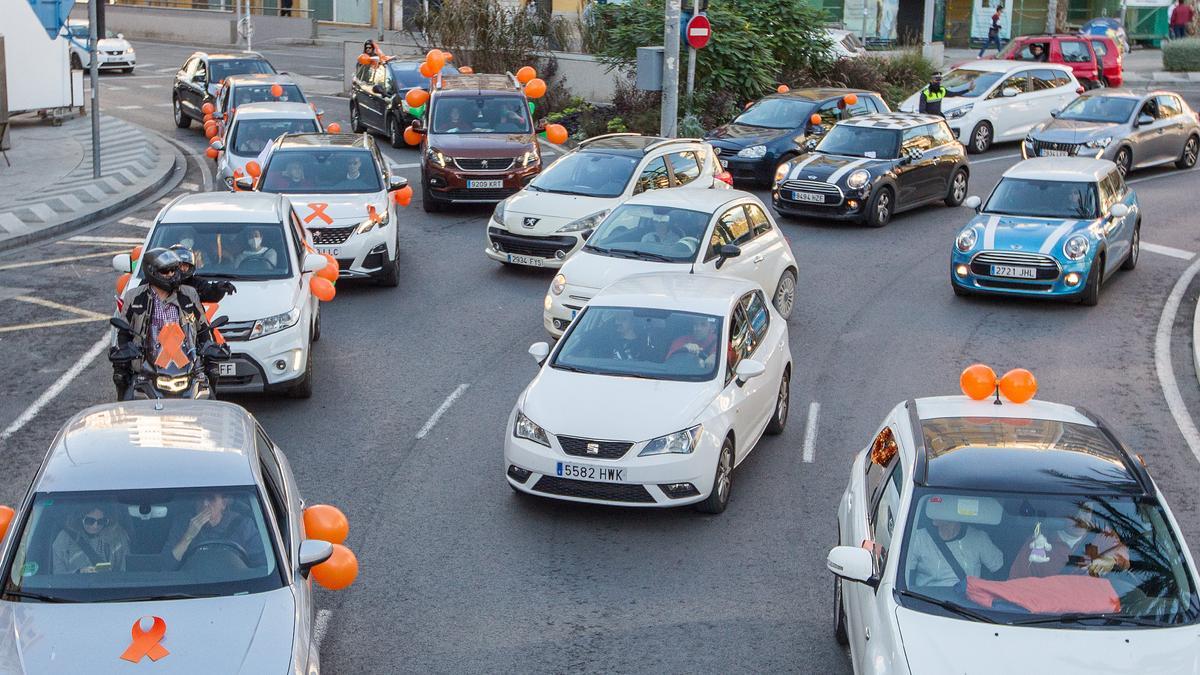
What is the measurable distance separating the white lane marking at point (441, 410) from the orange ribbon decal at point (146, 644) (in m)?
5.96

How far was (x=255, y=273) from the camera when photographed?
13547mm

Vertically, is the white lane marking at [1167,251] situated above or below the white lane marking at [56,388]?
above

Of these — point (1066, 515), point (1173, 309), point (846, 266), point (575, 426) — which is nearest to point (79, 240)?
point (846, 266)

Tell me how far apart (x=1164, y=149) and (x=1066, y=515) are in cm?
2209

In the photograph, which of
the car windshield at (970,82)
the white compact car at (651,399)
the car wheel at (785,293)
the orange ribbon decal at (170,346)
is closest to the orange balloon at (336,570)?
the white compact car at (651,399)

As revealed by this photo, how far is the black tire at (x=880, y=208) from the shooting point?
72.0 ft

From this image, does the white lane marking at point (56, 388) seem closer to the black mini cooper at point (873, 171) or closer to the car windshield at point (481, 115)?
the car windshield at point (481, 115)

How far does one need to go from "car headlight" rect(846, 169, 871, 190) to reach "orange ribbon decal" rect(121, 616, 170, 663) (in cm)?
1647

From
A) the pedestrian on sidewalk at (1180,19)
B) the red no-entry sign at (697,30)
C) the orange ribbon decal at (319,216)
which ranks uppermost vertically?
the pedestrian on sidewalk at (1180,19)

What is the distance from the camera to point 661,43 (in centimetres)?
3062

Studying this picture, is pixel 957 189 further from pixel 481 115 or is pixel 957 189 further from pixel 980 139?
pixel 481 115

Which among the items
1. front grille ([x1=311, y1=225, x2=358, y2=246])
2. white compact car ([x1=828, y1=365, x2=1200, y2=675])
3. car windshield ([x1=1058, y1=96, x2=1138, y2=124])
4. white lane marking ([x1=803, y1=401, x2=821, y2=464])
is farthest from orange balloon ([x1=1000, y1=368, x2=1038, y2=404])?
car windshield ([x1=1058, y1=96, x2=1138, y2=124])

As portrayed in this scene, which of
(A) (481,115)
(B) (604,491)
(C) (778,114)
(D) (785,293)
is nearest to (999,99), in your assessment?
(C) (778,114)

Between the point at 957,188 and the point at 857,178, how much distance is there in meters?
3.16
